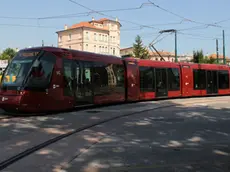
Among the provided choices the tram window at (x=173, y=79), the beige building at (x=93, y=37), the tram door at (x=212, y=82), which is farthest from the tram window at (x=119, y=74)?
the beige building at (x=93, y=37)

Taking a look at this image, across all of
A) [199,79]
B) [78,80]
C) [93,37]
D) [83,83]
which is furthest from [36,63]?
[93,37]

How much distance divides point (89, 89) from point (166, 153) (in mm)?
9101

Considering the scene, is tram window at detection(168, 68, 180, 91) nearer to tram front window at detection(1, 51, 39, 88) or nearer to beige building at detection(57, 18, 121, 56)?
tram front window at detection(1, 51, 39, 88)

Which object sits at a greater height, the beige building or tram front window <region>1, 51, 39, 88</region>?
the beige building

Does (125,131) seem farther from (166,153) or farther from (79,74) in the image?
(79,74)

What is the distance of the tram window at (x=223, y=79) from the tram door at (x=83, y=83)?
16303 mm

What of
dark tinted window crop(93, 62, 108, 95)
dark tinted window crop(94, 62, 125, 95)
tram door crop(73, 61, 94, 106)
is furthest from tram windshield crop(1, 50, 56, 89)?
dark tinted window crop(94, 62, 125, 95)

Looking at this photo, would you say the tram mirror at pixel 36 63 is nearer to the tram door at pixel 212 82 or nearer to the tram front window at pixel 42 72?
the tram front window at pixel 42 72

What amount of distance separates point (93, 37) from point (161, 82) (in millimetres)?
85411

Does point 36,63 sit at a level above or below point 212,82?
above

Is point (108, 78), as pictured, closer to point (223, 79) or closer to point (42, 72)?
point (42, 72)

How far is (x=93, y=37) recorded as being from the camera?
105 meters

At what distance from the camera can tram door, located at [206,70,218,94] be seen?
26828mm

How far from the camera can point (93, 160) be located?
240 inches
